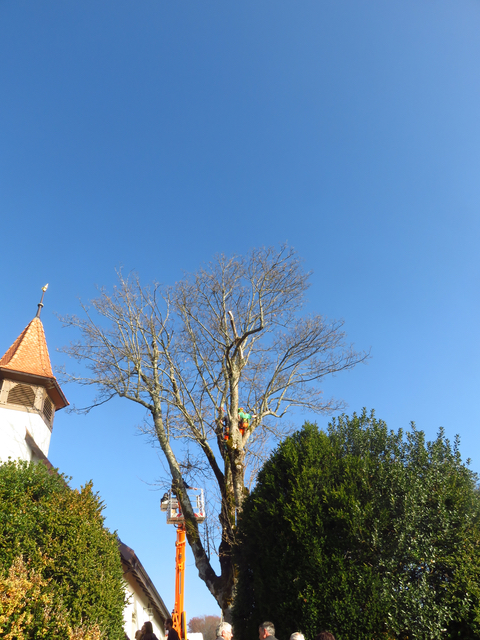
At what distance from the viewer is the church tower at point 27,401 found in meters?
14.8

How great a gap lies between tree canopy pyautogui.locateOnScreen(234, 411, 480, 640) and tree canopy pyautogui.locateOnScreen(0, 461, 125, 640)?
266cm

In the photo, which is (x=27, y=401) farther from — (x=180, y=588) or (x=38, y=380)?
(x=180, y=588)

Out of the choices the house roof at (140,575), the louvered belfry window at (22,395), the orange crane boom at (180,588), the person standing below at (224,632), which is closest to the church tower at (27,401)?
the louvered belfry window at (22,395)

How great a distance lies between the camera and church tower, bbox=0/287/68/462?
48.6ft

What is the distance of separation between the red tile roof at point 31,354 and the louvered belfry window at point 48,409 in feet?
3.56

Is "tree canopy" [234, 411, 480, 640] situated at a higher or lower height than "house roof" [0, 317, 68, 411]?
lower

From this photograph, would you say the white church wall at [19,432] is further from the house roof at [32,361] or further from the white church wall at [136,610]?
the white church wall at [136,610]

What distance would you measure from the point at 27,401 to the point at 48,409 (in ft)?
→ 4.76

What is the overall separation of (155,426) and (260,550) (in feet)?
19.7

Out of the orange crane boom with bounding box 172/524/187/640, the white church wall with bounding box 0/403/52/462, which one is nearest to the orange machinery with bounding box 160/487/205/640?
the orange crane boom with bounding box 172/524/187/640

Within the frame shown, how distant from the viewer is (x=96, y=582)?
312 inches

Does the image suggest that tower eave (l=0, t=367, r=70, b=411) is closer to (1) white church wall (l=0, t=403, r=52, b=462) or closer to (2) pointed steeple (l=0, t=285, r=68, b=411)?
(2) pointed steeple (l=0, t=285, r=68, b=411)

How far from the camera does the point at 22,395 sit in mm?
16266

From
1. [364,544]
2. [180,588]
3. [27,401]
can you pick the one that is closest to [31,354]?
[27,401]
